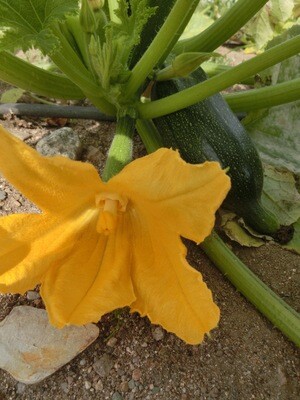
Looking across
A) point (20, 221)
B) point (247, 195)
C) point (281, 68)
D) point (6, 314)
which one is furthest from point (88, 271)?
point (281, 68)

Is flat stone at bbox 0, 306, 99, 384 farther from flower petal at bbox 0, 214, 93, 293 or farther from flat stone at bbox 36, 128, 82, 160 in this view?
flat stone at bbox 36, 128, 82, 160

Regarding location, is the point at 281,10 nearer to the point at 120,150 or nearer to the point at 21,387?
the point at 120,150

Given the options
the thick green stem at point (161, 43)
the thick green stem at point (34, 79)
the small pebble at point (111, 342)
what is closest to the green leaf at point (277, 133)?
the thick green stem at point (161, 43)

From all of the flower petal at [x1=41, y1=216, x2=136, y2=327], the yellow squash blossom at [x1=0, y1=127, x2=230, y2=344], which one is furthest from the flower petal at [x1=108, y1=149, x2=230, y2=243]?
the flower petal at [x1=41, y1=216, x2=136, y2=327]

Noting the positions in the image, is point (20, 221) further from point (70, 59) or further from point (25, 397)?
point (70, 59)

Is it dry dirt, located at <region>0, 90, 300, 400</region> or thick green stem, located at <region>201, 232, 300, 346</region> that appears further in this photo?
thick green stem, located at <region>201, 232, 300, 346</region>

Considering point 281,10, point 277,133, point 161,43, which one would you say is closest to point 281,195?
point 277,133

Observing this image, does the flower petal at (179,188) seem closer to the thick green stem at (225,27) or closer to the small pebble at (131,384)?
the small pebble at (131,384)
